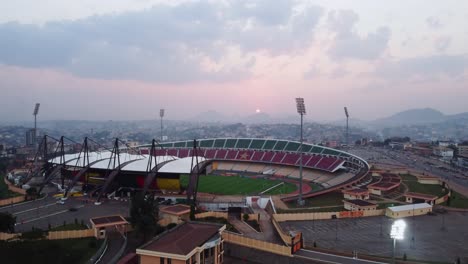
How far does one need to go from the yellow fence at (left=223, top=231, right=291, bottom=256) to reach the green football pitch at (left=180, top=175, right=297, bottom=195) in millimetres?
24428

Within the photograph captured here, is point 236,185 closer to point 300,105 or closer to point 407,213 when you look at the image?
point 300,105

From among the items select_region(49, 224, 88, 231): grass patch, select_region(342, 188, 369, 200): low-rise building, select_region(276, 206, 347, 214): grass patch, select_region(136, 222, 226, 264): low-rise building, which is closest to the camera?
select_region(136, 222, 226, 264): low-rise building

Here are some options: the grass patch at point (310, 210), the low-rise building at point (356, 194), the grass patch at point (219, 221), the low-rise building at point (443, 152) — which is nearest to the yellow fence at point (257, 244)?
the grass patch at point (219, 221)

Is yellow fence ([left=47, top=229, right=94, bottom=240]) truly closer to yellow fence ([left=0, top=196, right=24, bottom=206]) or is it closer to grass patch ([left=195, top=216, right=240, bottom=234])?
grass patch ([left=195, top=216, right=240, bottom=234])

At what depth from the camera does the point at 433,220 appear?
3494 cm

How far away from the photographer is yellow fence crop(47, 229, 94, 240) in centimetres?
2817

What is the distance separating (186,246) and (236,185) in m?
37.1

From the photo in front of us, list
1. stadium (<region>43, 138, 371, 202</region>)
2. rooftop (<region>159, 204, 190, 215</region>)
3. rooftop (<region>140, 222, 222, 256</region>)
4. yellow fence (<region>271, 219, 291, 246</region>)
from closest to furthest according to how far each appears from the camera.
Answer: rooftop (<region>140, 222, 222, 256</region>) < yellow fence (<region>271, 219, 291, 246</region>) < rooftop (<region>159, 204, 190, 215</region>) < stadium (<region>43, 138, 371, 202</region>)

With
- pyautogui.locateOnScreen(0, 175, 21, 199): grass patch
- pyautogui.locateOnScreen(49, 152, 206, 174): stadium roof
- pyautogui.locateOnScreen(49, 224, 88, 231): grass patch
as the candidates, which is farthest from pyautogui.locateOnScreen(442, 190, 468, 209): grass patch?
pyautogui.locateOnScreen(0, 175, 21, 199): grass patch

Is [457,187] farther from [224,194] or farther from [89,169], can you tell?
[89,169]

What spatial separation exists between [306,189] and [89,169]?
32281 millimetres

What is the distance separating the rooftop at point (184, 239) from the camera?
19552 mm

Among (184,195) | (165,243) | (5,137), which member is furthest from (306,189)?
(5,137)

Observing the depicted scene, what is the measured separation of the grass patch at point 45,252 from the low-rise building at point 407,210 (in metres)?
27.9
